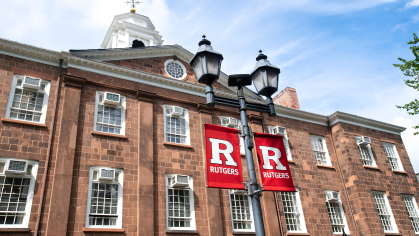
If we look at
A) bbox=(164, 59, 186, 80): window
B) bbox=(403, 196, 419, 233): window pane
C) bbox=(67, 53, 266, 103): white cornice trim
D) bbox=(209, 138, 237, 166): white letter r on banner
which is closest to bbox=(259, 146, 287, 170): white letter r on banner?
bbox=(209, 138, 237, 166): white letter r on banner

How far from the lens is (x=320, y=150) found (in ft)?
65.5

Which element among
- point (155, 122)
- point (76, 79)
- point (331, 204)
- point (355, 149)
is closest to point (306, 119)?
point (355, 149)

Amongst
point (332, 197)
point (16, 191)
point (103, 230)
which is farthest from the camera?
point (332, 197)

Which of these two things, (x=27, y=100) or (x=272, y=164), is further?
(x=27, y=100)

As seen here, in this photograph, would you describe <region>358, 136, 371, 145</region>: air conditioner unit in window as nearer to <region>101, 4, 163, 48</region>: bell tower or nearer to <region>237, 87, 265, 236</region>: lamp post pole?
<region>237, 87, 265, 236</region>: lamp post pole

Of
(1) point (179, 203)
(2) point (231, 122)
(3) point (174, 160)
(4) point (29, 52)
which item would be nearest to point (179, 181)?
(1) point (179, 203)

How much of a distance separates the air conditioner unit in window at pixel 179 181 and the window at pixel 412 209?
566 inches

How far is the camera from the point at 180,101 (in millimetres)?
16281

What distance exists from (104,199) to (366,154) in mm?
15846

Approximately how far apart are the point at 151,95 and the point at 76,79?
3.26 metres

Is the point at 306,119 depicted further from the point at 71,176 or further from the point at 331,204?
the point at 71,176

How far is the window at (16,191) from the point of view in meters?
10.9

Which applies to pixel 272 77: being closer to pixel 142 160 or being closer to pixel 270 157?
pixel 270 157

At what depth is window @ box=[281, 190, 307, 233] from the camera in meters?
16.4
